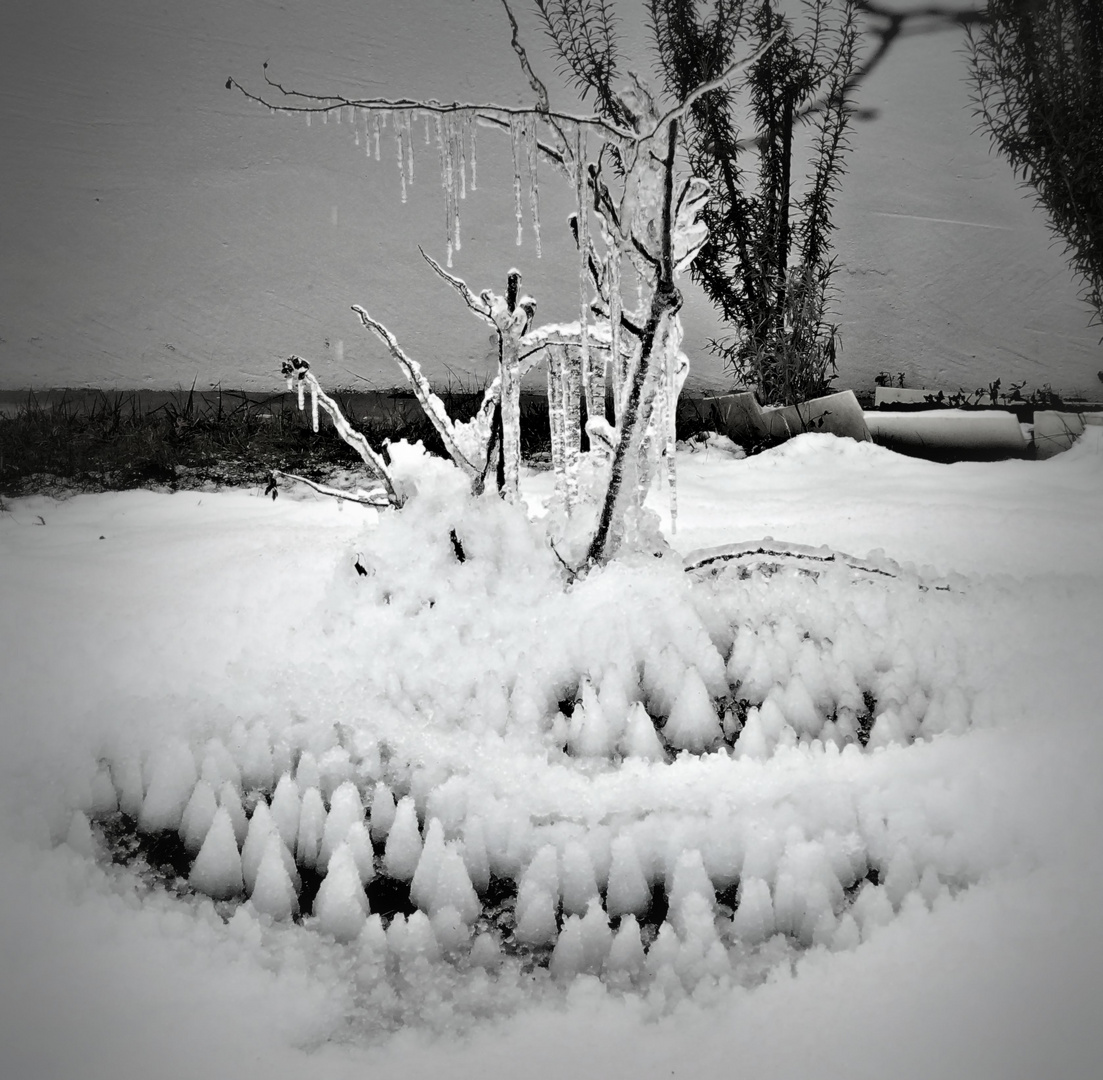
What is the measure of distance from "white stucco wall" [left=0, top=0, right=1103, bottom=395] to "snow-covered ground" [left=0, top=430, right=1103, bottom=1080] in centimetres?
119

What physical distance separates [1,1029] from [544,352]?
862 millimetres

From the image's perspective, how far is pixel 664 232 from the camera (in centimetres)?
81

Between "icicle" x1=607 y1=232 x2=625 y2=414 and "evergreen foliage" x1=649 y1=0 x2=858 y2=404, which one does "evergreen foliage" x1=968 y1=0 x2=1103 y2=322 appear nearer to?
"evergreen foliage" x1=649 y1=0 x2=858 y2=404

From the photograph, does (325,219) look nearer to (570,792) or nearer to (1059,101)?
(1059,101)

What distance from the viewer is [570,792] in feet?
2.43

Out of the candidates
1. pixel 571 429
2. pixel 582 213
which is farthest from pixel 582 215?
pixel 571 429

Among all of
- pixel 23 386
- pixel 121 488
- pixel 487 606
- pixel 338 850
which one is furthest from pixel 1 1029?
pixel 23 386

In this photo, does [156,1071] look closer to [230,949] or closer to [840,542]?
[230,949]

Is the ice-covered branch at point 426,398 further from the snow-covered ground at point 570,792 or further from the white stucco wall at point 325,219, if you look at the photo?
the white stucco wall at point 325,219

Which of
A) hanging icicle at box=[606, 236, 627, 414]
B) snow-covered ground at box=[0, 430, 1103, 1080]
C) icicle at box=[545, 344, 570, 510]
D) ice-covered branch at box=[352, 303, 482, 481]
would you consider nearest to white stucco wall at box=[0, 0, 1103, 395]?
snow-covered ground at box=[0, 430, 1103, 1080]

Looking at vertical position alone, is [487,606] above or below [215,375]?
below

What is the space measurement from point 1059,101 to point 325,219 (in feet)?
5.82

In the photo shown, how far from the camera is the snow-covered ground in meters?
0.52

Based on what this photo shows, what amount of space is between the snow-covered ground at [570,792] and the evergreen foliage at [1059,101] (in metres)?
1.00
